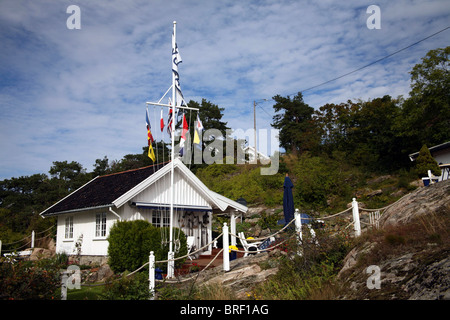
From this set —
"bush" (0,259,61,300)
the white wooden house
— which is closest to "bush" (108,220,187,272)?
the white wooden house

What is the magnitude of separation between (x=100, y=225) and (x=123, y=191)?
2507 millimetres

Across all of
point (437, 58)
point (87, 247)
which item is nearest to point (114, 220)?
point (87, 247)

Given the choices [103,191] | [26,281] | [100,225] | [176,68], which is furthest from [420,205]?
[103,191]

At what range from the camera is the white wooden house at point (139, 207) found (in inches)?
614

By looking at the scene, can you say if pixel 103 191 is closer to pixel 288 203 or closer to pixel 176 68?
pixel 176 68

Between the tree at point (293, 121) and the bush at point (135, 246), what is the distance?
2700 cm

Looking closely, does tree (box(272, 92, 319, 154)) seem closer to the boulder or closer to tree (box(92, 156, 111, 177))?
tree (box(92, 156, 111, 177))

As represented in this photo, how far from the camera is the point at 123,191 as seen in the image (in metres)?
15.7

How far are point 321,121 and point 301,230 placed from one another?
2906 cm

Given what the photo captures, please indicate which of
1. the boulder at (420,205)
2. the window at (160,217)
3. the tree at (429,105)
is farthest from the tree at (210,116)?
the boulder at (420,205)

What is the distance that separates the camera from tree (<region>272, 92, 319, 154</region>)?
39.1 m

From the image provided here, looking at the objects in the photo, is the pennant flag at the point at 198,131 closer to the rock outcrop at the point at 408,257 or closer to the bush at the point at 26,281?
the rock outcrop at the point at 408,257

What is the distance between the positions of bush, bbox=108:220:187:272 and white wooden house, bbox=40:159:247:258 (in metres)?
1.72
